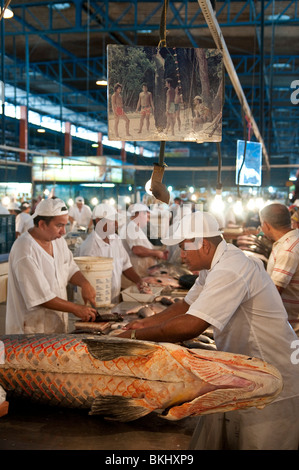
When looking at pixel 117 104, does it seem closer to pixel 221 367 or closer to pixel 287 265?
pixel 221 367

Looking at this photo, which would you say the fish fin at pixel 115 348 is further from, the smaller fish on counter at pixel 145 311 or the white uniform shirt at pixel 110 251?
the white uniform shirt at pixel 110 251

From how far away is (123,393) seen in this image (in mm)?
2068

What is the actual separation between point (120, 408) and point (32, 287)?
1912 mm

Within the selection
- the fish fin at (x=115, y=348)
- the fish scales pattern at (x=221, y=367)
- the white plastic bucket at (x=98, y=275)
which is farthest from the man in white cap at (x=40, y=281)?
the fish scales pattern at (x=221, y=367)

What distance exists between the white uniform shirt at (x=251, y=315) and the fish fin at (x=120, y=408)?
73 centimetres

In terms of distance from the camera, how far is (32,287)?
3.67 metres

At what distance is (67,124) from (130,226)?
23.1 meters

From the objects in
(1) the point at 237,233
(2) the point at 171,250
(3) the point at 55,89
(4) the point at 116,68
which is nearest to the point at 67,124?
(3) the point at 55,89

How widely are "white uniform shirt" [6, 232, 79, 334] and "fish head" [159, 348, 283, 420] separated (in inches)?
74.5

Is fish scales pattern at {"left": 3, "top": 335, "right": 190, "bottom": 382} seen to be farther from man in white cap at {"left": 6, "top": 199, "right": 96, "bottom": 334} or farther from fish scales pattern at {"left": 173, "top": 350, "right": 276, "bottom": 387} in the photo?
man in white cap at {"left": 6, "top": 199, "right": 96, "bottom": 334}

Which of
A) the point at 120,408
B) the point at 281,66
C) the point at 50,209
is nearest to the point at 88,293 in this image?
the point at 50,209
